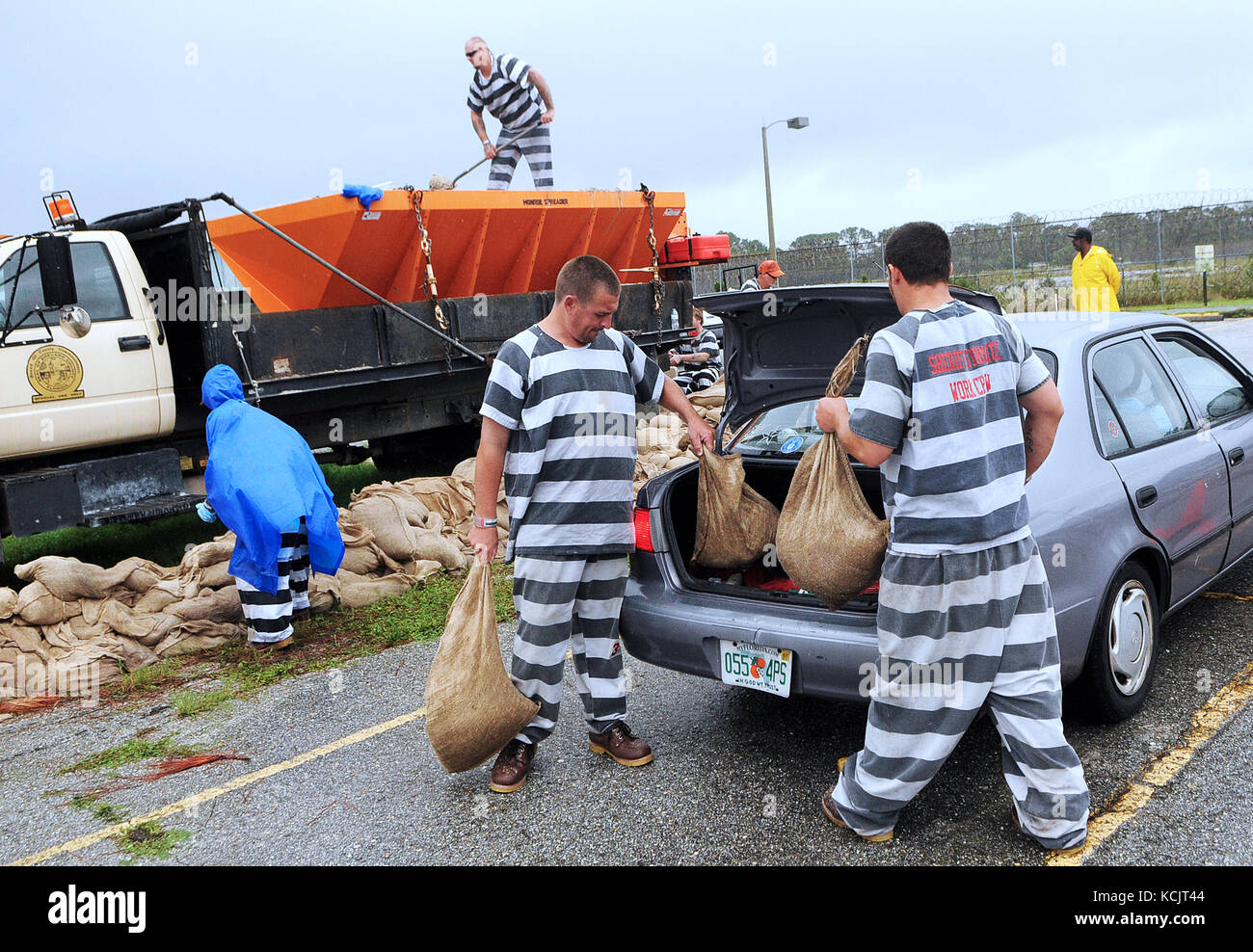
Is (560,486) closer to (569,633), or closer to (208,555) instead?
(569,633)

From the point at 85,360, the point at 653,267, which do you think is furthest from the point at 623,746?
the point at 653,267

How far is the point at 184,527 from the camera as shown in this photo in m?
8.98

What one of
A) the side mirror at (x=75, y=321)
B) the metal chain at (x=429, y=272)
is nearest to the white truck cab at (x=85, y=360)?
the side mirror at (x=75, y=321)

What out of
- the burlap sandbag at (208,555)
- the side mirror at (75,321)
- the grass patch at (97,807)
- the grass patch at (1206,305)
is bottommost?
the grass patch at (97,807)

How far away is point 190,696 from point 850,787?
3.39 metres

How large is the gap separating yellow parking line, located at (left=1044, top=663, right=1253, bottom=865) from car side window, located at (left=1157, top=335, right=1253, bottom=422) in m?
1.12

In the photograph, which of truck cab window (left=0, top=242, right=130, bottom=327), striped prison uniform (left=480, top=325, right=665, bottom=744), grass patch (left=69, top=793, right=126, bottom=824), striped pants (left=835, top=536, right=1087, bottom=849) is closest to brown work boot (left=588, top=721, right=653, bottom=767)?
striped prison uniform (left=480, top=325, right=665, bottom=744)

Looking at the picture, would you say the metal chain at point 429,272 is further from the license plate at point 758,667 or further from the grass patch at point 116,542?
the license plate at point 758,667

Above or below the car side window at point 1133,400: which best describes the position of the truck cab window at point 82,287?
above

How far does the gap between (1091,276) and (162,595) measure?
9344mm

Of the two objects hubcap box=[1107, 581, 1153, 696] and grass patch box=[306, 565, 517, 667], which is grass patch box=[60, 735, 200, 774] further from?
hubcap box=[1107, 581, 1153, 696]

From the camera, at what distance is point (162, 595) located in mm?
6125

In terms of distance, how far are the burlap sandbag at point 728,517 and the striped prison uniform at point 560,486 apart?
38cm

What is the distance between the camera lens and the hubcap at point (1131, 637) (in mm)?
3611
